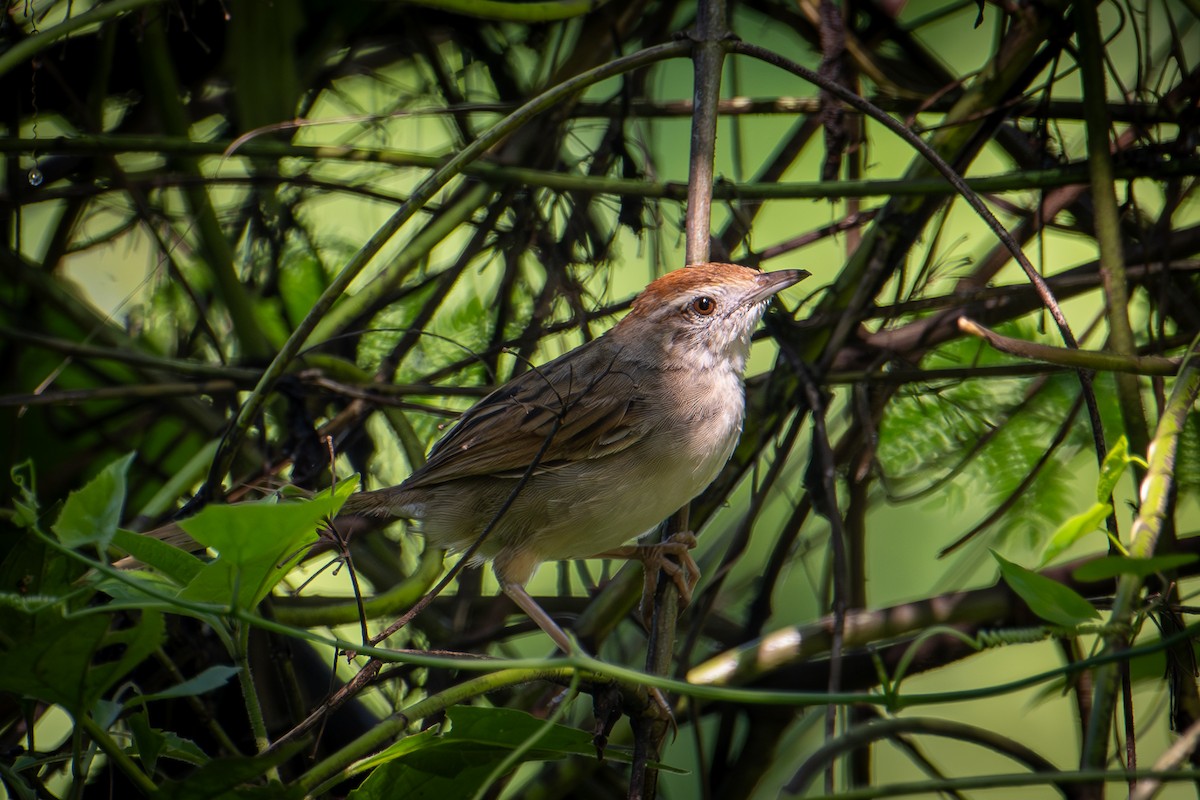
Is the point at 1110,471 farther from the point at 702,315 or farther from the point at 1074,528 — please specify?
the point at 702,315

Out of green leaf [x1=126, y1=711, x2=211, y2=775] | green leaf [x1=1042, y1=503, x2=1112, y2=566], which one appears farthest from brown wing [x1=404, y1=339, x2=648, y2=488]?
green leaf [x1=1042, y1=503, x2=1112, y2=566]

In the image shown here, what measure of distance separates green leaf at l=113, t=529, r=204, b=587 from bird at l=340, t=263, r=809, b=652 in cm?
147

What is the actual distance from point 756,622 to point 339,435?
1.55m

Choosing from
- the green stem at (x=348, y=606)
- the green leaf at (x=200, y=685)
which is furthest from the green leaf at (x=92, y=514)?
the green stem at (x=348, y=606)

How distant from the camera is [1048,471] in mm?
3568

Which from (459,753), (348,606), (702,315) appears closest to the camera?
(459,753)

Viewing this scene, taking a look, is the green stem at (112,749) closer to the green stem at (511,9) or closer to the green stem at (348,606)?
the green stem at (348,606)

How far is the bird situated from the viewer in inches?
125

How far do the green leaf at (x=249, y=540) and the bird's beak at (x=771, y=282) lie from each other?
1938 millimetres

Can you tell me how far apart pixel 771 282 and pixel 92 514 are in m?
2.27

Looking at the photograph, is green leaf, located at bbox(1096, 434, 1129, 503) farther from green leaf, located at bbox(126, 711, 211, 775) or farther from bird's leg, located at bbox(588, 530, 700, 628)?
green leaf, located at bbox(126, 711, 211, 775)

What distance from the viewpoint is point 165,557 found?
71.2 inches

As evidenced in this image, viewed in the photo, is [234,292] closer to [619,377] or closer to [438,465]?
[438,465]

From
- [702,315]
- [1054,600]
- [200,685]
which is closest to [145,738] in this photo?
[200,685]
